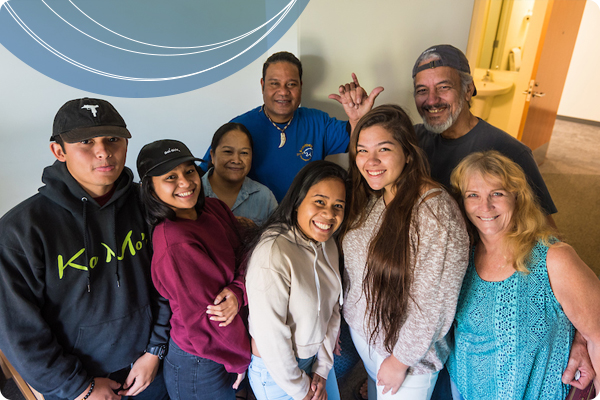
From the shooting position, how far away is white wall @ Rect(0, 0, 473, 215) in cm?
155

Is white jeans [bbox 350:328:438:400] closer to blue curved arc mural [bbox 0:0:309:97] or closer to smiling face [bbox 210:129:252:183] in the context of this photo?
smiling face [bbox 210:129:252:183]

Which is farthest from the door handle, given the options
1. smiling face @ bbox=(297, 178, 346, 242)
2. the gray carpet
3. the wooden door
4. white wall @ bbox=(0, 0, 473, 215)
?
smiling face @ bbox=(297, 178, 346, 242)

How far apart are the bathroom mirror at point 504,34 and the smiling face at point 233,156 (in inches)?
186

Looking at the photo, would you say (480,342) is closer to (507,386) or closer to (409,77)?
(507,386)

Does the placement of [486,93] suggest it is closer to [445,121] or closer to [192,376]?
[445,121]

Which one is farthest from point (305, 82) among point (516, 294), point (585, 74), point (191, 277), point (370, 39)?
point (585, 74)

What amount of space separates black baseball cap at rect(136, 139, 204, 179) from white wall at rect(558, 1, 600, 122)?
7.75 metres

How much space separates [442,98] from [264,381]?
1.58 meters

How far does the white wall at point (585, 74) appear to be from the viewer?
634cm

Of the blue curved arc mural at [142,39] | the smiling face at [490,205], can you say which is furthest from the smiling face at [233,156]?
Answer: the smiling face at [490,205]

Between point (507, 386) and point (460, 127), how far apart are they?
1226 millimetres

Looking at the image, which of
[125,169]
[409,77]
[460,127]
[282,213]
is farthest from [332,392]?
[409,77]

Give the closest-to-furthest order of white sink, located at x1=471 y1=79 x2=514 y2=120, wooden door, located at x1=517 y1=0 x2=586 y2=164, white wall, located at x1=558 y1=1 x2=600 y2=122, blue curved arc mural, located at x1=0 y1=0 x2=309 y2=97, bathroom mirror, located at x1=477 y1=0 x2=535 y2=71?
blue curved arc mural, located at x1=0 y1=0 x2=309 y2=97 → wooden door, located at x1=517 y1=0 x2=586 y2=164 → white sink, located at x1=471 y1=79 x2=514 y2=120 → bathroom mirror, located at x1=477 y1=0 x2=535 y2=71 → white wall, located at x1=558 y1=1 x2=600 y2=122

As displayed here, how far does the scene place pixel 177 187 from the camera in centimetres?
128
